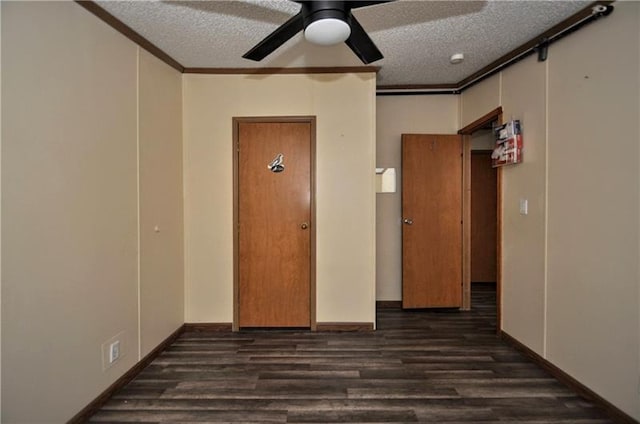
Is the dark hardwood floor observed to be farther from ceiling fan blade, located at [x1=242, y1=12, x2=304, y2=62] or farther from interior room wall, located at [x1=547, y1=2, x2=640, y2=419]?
ceiling fan blade, located at [x1=242, y1=12, x2=304, y2=62]

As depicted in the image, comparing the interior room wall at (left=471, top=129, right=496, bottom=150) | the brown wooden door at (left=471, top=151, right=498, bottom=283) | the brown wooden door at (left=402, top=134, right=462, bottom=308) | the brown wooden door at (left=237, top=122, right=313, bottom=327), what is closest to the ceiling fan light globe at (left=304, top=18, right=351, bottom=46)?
the brown wooden door at (left=237, top=122, right=313, bottom=327)

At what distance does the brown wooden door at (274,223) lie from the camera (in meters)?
3.12

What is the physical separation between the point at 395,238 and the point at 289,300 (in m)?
1.51

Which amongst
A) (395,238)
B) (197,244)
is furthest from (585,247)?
(197,244)

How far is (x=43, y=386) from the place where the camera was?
1.59m

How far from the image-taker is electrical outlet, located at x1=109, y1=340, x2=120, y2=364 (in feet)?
6.84

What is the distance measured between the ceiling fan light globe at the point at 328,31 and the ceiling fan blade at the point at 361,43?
2.6 inches

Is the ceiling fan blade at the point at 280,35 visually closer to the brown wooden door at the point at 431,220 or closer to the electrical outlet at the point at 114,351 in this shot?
the electrical outlet at the point at 114,351

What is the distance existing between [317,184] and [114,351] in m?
2.10

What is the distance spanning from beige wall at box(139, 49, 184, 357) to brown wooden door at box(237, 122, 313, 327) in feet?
1.92

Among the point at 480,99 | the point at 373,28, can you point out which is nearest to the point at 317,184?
the point at 373,28

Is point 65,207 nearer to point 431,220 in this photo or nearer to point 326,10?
point 326,10

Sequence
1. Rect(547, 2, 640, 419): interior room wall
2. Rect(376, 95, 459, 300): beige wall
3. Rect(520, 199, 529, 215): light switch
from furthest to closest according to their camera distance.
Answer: Rect(376, 95, 459, 300): beige wall
Rect(520, 199, 529, 215): light switch
Rect(547, 2, 640, 419): interior room wall

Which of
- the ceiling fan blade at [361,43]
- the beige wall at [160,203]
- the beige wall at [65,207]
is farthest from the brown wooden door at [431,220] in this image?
the beige wall at [65,207]
